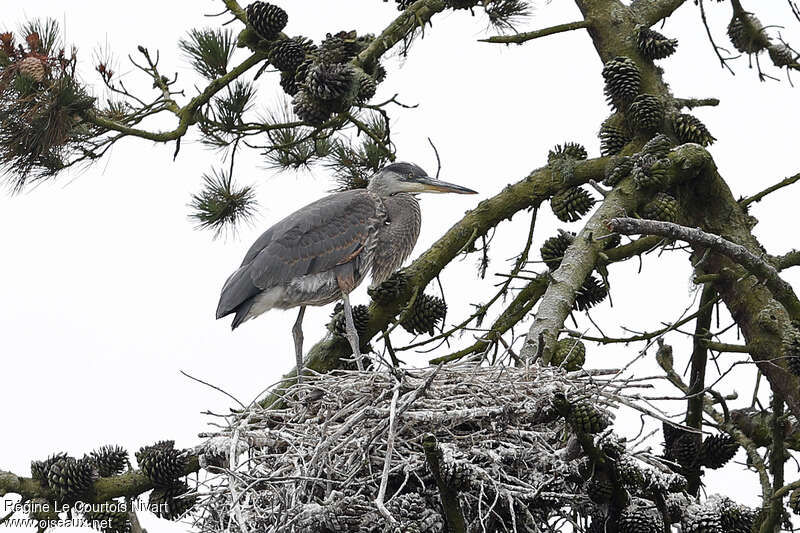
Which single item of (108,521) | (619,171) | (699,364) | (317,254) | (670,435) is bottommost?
(108,521)

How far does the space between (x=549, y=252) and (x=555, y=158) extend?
48 centimetres

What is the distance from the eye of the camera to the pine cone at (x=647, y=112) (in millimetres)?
4242

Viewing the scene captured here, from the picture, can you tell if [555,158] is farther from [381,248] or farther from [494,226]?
[381,248]

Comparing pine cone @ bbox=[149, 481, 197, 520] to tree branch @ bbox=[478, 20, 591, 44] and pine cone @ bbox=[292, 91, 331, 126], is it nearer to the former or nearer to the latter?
pine cone @ bbox=[292, 91, 331, 126]

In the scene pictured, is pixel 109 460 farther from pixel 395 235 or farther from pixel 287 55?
Result: pixel 395 235

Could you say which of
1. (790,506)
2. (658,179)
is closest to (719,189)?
(658,179)

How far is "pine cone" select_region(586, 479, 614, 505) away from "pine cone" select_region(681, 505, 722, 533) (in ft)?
0.91

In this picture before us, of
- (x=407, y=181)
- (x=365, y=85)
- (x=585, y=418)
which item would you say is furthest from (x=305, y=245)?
(x=585, y=418)

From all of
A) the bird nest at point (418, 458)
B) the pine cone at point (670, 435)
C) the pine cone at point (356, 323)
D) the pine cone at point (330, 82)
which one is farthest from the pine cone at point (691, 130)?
the bird nest at point (418, 458)

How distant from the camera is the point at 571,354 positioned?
331 cm

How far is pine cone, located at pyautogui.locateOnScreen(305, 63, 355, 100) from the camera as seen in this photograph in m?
3.38

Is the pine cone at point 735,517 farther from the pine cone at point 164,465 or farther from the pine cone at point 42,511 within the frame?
the pine cone at point 42,511

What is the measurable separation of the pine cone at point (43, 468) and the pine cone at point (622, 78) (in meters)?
2.43

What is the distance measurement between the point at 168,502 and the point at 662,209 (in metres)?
1.81
